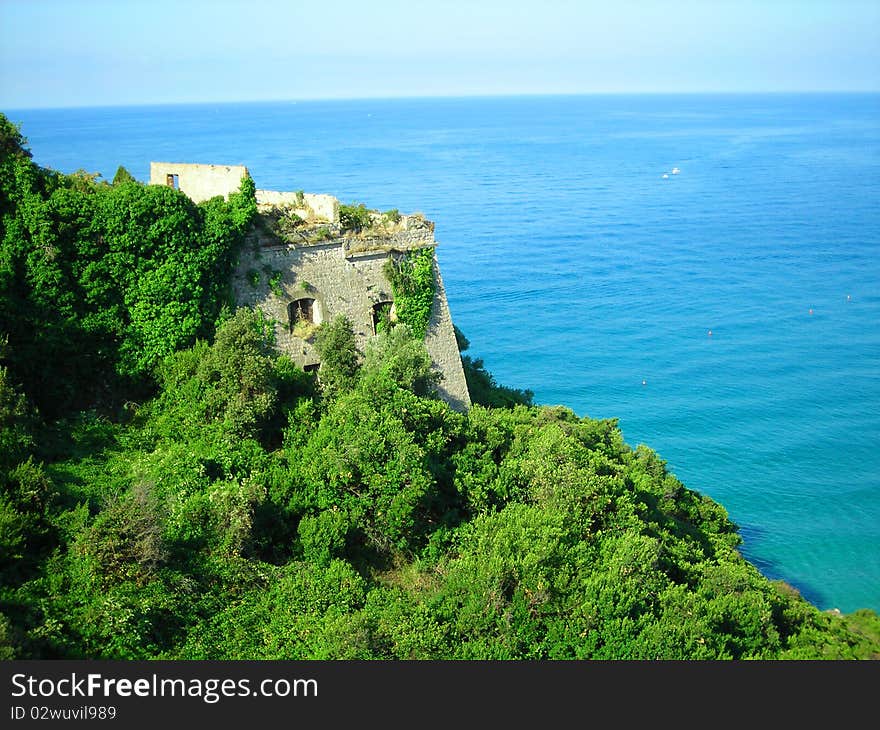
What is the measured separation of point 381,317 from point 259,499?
35.3ft

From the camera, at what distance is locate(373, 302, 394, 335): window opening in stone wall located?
1160 inches

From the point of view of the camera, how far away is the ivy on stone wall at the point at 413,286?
96.9 ft

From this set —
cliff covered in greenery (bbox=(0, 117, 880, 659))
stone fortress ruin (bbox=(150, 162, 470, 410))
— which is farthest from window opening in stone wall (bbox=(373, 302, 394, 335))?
cliff covered in greenery (bbox=(0, 117, 880, 659))

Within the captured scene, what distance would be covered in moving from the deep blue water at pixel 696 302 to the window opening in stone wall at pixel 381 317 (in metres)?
23.9

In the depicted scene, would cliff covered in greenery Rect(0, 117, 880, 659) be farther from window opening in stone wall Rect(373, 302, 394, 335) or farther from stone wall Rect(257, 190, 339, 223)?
stone wall Rect(257, 190, 339, 223)

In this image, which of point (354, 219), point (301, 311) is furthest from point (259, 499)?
point (354, 219)

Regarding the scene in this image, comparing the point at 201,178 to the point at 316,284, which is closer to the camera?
the point at 316,284

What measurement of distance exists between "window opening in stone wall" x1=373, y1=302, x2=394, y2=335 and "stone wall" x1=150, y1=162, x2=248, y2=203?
254 inches

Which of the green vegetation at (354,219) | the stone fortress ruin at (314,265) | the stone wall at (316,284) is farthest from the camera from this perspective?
the green vegetation at (354,219)

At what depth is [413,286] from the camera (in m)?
29.8

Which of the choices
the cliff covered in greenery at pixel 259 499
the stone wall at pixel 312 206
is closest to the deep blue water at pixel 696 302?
the cliff covered in greenery at pixel 259 499

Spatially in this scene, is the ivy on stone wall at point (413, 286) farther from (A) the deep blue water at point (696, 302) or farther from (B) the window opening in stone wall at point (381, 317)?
(A) the deep blue water at point (696, 302)

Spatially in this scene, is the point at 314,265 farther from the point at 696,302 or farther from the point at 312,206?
the point at 696,302

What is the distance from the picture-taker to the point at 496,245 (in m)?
91.2
